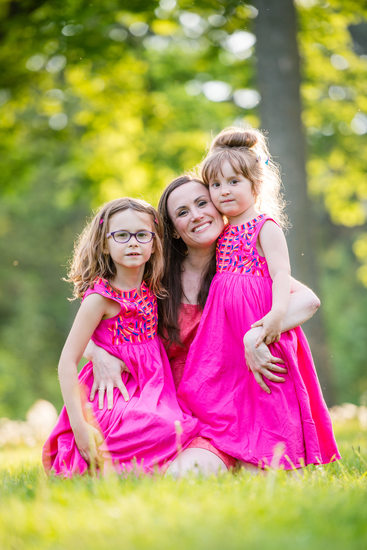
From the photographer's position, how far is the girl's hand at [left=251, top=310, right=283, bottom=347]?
10.5 ft

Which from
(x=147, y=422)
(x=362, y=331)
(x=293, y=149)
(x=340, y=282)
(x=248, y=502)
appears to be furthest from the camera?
(x=340, y=282)

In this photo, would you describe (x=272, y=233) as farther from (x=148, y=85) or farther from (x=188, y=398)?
(x=148, y=85)

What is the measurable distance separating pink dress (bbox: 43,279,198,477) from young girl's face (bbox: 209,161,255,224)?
2.20 feet

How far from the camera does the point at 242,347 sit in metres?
3.48

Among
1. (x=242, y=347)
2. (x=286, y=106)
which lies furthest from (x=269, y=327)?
(x=286, y=106)

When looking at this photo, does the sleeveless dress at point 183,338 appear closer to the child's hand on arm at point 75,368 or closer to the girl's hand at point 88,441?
the child's hand on arm at point 75,368

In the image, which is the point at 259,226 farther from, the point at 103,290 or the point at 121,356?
the point at 121,356

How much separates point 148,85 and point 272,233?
7653 mm

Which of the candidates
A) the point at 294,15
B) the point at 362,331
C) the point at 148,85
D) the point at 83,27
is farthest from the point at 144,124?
the point at 362,331

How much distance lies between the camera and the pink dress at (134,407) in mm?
3213

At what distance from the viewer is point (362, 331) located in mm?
18109

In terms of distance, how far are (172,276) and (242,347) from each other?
0.64 m

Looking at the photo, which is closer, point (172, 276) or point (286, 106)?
point (172, 276)

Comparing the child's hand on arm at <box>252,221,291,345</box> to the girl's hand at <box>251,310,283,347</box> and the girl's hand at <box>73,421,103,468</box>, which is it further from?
the girl's hand at <box>73,421,103,468</box>
